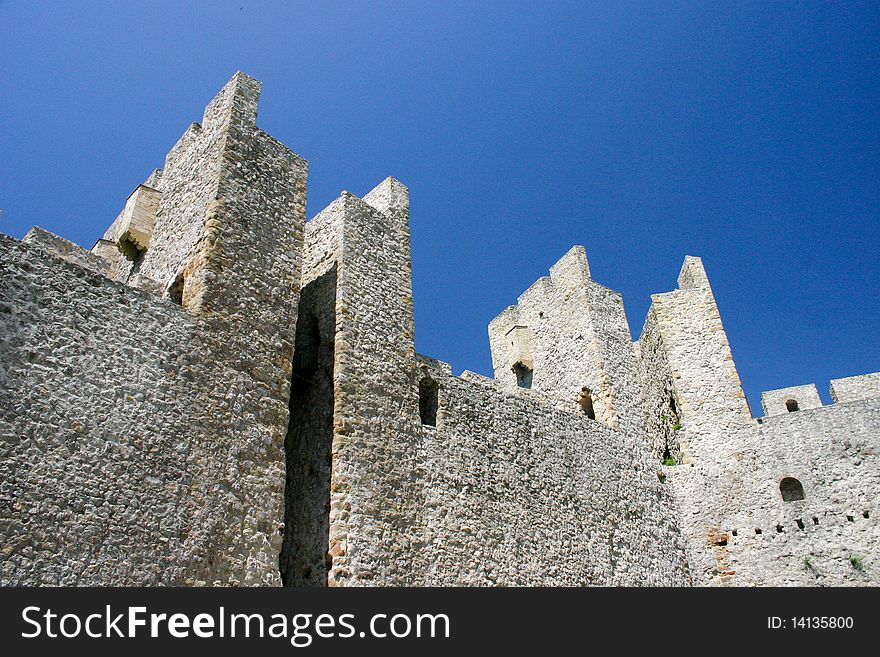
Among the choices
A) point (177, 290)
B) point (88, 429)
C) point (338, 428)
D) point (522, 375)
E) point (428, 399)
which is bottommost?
point (88, 429)

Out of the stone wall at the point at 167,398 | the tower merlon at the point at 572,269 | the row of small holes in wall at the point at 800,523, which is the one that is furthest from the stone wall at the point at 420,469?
the tower merlon at the point at 572,269

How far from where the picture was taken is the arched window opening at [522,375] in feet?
64.8

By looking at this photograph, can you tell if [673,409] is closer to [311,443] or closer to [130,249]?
[311,443]

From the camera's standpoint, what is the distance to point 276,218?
409 inches

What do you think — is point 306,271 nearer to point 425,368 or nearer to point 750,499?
point 425,368

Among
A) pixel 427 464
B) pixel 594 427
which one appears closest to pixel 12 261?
pixel 427 464

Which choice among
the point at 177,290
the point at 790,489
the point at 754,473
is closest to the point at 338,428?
the point at 177,290

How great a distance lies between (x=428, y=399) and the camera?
40.4 ft

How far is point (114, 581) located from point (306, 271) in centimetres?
691

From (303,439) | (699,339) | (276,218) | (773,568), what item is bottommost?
(773,568)

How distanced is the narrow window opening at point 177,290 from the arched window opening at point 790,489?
12853mm

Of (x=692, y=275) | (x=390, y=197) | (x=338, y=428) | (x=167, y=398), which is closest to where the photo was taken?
(x=167, y=398)

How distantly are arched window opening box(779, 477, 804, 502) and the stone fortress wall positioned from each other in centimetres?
6

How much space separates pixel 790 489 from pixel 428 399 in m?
8.51
